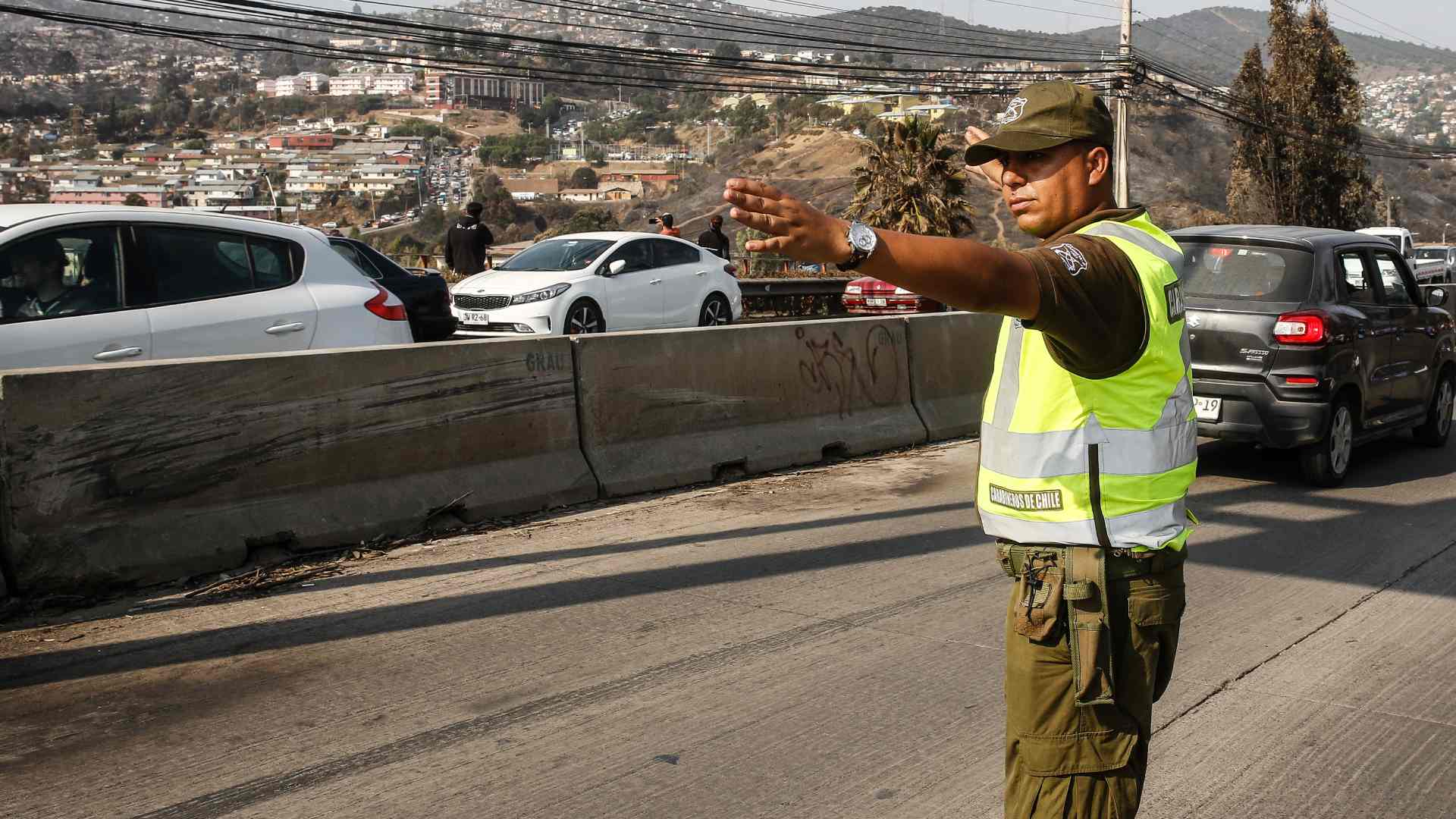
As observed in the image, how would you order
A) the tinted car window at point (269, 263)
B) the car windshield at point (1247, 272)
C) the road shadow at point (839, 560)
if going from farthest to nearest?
the car windshield at point (1247, 272) < the tinted car window at point (269, 263) < the road shadow at point (839, 560)

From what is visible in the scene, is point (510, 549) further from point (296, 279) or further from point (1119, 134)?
point (1119, 134)

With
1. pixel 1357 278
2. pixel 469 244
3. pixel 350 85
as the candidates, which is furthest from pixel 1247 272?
pixel 350 85

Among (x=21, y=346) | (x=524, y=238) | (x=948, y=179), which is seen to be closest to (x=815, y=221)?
(x=21, y=346)

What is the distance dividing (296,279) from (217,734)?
4330 mm

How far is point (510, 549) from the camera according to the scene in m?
7.26

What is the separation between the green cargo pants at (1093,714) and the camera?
8.05ft

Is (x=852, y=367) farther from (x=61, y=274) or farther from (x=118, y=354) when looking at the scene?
(x=61, y=274)

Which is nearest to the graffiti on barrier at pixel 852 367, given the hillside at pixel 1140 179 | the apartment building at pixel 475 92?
the hillside at pixel 1140 179

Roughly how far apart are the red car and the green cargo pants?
2355cm

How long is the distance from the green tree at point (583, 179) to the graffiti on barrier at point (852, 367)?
358 feet

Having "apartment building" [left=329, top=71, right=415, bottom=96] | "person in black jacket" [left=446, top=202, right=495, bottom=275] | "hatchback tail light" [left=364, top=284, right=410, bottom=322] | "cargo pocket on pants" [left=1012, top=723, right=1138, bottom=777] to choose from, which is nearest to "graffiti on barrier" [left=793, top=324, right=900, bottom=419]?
"hatchback tail light" [left=364, top=284, right=410, bottom=322]

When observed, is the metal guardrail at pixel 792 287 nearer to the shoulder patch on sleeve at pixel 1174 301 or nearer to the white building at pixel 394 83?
the shoulder patch on sleeve at pixel 1174 301

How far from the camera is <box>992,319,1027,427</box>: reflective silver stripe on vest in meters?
2.56

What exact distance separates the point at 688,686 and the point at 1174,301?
310cm
